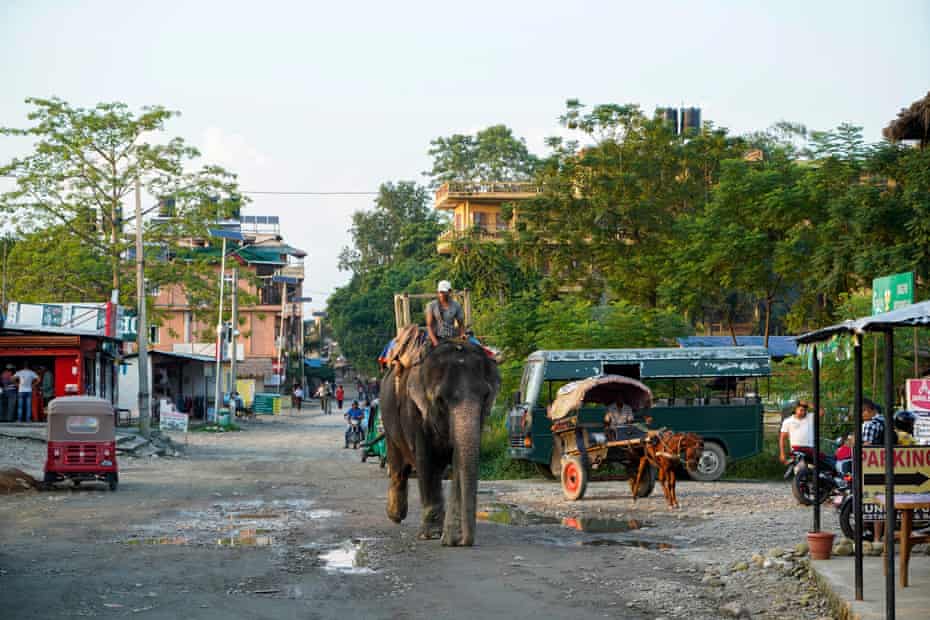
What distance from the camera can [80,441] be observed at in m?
21.6

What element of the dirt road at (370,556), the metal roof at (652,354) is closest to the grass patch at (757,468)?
the metal roof at (652,354)

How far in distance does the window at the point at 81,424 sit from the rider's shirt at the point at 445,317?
31.1 ft

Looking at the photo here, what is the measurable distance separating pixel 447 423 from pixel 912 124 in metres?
15.7

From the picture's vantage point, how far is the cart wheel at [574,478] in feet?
65.4

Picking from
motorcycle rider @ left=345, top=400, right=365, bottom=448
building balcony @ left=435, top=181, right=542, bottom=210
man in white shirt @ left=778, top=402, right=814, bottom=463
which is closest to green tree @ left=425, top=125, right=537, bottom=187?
building balcony @ left=435, top=181, right=542, bottom=210

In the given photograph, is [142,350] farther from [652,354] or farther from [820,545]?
[820,545]

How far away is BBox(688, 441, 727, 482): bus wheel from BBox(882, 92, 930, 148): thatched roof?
7.69 meters

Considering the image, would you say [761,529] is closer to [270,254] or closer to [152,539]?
[152,539]

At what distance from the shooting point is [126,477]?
2550 centimetres

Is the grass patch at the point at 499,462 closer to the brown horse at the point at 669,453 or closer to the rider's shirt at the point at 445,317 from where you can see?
the brown horse at the point at 669,453

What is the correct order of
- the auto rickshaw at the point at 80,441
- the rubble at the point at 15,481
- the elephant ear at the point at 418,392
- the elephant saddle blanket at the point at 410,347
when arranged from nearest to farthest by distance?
the elephant ear at the point at 418,392 → the elephant saddle blanket at the point at 410,347 → the rubble at the point at 15,481 → the auto rickshaw at the point at 80,441

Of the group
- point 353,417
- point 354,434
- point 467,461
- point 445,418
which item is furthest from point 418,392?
point 353,417

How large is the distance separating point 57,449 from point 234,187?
101ft

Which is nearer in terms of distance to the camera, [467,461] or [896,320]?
[896,320]
